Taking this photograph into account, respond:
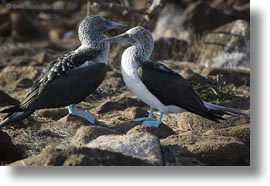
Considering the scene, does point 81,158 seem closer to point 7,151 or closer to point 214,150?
point 7,151

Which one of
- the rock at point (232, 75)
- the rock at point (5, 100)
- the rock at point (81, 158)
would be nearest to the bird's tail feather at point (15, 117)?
the rock at point (81, 158)

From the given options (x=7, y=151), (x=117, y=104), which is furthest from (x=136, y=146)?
(x=117, y=104)

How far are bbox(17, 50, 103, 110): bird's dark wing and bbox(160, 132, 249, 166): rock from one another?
3.47ft

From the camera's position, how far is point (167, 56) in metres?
8.88

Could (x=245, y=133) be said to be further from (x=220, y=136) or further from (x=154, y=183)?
(x=154, y=183)

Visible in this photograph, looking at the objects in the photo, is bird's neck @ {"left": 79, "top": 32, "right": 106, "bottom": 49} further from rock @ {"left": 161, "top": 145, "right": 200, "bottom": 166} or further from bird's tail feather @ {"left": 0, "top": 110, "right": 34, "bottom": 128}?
rock @ {"left": 161, "top": 145, "right": 200, "bottom": 166}

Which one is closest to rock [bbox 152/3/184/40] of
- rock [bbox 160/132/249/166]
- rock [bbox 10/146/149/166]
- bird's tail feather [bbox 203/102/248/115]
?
bird's tail feather [bbox 203/102/248/115]

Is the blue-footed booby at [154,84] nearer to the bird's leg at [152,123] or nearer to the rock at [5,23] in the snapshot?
the bird's leg at [152,123]

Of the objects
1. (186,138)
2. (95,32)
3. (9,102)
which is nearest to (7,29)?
(9,102)

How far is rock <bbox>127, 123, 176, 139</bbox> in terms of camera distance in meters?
5.83

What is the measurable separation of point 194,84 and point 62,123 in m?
1.77

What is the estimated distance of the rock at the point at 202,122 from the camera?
6168 millimetres

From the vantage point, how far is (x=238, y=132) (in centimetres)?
588

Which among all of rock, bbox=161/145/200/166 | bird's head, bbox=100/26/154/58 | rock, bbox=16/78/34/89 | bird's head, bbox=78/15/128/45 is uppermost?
bird's head, bbox=78/15/128/45
